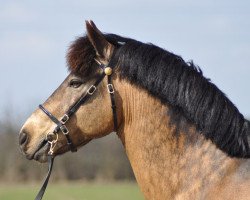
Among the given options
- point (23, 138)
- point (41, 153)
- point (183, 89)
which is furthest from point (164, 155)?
point (23, 138)

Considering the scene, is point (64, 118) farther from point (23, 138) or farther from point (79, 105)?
point (23, 138)

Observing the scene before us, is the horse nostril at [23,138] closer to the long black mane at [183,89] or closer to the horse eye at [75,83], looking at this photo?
the horse eye at [75,83]

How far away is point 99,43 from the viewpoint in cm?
686

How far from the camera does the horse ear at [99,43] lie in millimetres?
6785

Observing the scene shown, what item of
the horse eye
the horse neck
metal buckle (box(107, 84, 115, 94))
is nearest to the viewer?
the horse neck

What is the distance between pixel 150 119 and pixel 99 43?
1.00 metres

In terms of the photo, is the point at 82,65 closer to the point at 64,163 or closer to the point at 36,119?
the point at 36,119

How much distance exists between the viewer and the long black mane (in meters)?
6.36

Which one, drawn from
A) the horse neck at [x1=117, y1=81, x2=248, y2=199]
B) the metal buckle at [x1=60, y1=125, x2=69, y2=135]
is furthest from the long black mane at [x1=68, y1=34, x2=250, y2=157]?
the metal buckle at [x1=60, y1=125, x2=69, y2=135]

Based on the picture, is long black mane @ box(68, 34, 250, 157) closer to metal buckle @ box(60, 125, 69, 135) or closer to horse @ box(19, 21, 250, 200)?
horse @ box(19, 21, 250, 200)

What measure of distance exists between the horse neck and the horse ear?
0.36 metres

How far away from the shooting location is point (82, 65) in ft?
22.5

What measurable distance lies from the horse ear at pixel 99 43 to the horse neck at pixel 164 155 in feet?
1.19

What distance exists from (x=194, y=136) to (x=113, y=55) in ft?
4.05
